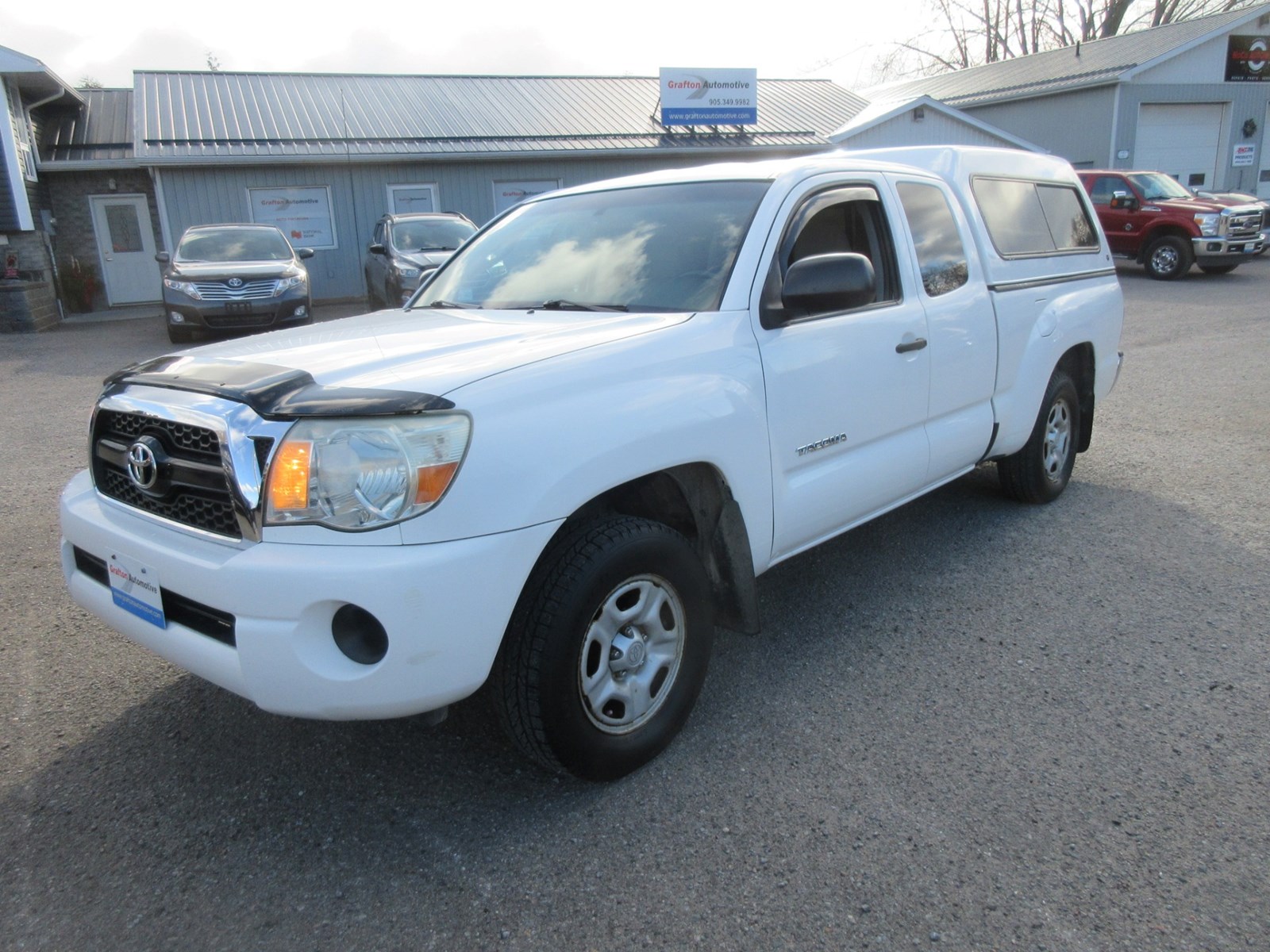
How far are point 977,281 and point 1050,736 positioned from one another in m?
2.21

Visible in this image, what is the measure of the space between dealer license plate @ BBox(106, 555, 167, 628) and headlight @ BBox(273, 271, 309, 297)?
1070 cm

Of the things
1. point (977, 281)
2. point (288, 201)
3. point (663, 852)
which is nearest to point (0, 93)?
point (288, 201)

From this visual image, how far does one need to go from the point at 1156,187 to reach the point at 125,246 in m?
20.2

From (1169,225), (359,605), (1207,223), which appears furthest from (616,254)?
(1169,225)

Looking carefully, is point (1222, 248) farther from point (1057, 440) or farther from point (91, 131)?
point (91, 131)

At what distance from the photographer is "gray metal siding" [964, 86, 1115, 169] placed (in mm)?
24688

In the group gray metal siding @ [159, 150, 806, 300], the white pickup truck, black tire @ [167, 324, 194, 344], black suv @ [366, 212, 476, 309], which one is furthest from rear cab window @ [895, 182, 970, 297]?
gray metal siding @ [159, 150, 806, 300]

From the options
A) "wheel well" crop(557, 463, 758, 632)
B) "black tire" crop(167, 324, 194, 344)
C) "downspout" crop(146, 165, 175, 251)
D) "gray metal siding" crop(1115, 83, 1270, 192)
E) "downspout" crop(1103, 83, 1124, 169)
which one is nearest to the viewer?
"wheel well" crop(557, 463, 758, 632)

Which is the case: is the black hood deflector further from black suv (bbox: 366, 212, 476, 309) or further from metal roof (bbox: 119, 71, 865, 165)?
metal roof (bbox: 119, 71, 865, 165)

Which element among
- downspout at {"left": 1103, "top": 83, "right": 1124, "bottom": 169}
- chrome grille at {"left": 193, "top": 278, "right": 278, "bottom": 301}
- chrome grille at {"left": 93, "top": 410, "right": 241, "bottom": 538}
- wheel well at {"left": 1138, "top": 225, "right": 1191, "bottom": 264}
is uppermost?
downspout at {"left": 1103, "top": 83, "right": 1124, "bottom": 169}

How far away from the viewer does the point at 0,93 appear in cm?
1600

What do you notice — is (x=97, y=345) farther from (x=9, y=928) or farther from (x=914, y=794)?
(x=914, y=794)

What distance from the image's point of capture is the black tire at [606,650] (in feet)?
8.16

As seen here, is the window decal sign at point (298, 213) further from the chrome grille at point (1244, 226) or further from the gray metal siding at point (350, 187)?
the chrome grille at point (1244, 226)
